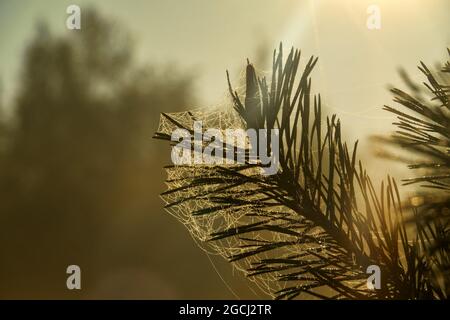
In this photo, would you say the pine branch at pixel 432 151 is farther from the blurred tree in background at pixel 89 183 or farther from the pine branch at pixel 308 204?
the blurred tree in background at pixel 89 183

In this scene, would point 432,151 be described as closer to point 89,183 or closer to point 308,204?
point 308,204

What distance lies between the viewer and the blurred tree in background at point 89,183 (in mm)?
5328

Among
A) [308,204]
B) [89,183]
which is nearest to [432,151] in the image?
[308,204]

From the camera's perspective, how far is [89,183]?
5953mm

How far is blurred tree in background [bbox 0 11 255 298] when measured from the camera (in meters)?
5.33

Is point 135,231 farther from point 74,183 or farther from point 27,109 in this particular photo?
point 27,109

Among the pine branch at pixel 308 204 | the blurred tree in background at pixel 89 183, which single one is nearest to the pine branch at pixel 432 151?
the pine branch at pixel 308 204

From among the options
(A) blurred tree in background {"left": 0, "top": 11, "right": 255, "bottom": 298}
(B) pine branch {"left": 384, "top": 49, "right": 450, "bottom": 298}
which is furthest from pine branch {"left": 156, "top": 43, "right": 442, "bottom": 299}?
(A) blurred tree in background {"left": 0, "top": 11, "right": 255, "bottom": 298}

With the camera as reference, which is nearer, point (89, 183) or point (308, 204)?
point (308, 204)

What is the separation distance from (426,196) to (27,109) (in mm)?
6342

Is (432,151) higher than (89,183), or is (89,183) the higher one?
(89,183)

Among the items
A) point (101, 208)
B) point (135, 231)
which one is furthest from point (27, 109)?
point (135, 231)

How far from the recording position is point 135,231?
5.57m

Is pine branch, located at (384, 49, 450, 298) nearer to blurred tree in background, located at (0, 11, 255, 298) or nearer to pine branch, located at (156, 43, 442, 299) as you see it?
pine branch, located at (156, 43, 442, 299)
